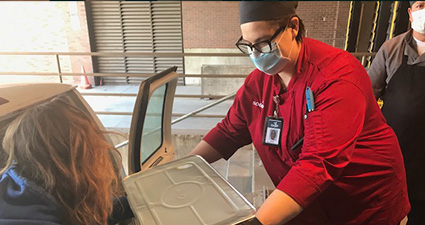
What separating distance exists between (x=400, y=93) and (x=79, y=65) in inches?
344

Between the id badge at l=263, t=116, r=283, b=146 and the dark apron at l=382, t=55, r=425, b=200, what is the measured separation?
1.04 metres

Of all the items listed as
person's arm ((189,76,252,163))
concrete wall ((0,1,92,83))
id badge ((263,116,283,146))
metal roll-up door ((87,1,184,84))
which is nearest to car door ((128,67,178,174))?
person's arm ((189,76,252,163))

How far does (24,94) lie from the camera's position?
1396 millimetres

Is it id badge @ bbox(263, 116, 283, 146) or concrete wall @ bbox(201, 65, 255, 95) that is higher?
id badge @ bbox(263, 116, 283, 146)

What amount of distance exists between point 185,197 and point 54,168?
1.86 ft

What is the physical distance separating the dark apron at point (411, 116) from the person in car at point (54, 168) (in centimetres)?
170

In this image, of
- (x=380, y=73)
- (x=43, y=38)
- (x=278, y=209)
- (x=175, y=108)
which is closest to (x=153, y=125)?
(x=278, y=209)

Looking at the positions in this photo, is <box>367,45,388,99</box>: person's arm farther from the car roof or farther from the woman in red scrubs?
the car roof

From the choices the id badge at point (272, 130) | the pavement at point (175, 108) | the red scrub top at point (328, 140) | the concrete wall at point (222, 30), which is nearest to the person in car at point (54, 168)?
the red scrub top at point (328, 140)

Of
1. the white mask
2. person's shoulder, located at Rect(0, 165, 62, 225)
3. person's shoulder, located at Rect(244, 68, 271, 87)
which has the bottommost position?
person's shoulder, located at Rect(0, 165, 62, 225)

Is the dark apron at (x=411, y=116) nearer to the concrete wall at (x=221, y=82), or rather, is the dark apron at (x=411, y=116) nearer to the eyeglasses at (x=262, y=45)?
the eyeglasses at (x=262, y=45)

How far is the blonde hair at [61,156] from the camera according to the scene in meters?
1.16

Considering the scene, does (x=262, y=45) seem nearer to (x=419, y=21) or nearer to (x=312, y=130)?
(x=312, y=130)

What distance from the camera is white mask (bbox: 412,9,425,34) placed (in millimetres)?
1656
